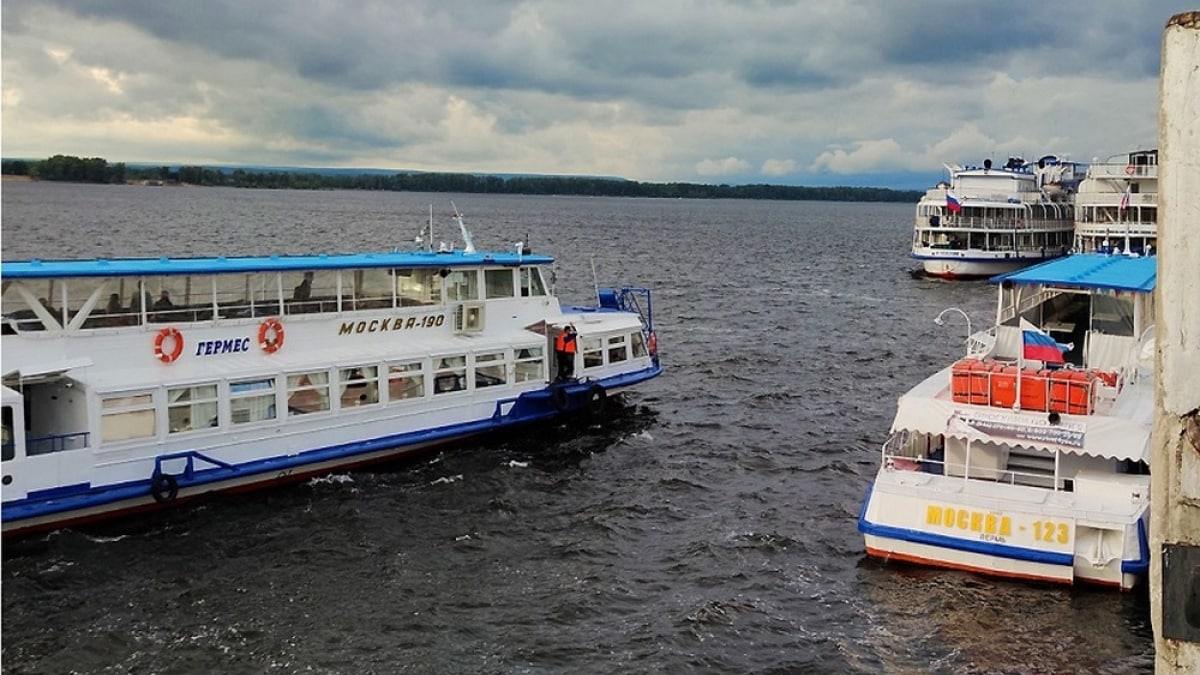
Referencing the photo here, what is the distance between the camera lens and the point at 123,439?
22.8 meters

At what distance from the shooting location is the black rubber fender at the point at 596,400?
104 ft

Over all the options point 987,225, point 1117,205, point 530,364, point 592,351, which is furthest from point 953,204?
point 530,364

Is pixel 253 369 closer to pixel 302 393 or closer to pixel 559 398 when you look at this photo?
pixel 302 393

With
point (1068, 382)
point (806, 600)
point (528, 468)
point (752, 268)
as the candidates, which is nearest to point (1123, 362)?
point (1068, 382)

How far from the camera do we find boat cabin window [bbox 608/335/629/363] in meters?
33.6

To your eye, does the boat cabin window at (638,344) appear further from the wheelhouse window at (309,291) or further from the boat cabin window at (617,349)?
the wheelhouse window at (309,291)

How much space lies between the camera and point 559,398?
101ft

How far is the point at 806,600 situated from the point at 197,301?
15.7 meters

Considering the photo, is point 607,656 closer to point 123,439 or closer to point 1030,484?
point 1030,484

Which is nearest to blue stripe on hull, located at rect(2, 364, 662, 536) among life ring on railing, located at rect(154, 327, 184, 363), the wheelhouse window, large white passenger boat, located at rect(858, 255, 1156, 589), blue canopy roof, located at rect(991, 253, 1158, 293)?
life ring on railing, located at rect(154, 327, 184, 363)

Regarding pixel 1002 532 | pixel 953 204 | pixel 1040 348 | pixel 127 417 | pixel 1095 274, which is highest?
pixel 953 204

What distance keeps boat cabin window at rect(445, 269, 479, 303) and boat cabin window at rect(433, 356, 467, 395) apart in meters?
2.44

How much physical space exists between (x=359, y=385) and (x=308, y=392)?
4.59 feet

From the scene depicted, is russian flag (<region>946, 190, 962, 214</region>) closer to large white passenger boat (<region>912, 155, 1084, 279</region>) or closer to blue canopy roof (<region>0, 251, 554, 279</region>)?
large white passenger boat (<region>912, 155, 1084, 279</region>)
